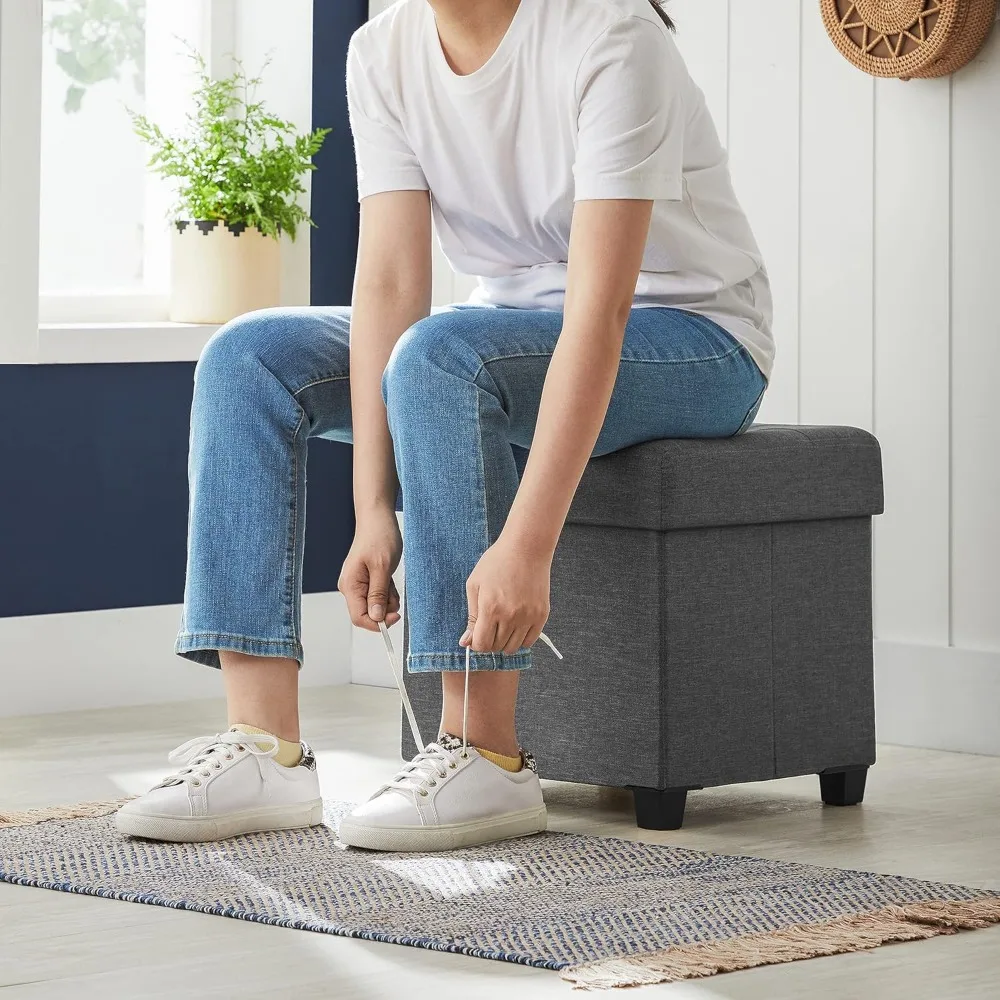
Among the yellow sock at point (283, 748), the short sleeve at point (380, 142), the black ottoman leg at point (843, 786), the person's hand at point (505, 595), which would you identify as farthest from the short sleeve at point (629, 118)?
the black ottoman leg at point (843, 786)

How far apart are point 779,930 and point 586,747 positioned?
0.57 metres

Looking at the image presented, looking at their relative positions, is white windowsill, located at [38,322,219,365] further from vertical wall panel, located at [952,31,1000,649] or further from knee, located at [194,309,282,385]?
vertical wall panel, located at [952,31,1000,649]

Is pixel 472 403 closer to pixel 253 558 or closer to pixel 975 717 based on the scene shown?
pixel 253 558

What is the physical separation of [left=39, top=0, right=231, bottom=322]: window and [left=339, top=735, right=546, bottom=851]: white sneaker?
1668 mm

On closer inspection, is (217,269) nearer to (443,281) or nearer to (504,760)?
(443,281)

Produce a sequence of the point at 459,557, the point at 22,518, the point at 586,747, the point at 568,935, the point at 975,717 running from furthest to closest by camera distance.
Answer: the point at 22,518 < the point at 975,717 < the point at 586,747 < the point at 459,557 < the point at 568,935

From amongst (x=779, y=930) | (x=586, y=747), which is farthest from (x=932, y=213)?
(x=779, y=930)

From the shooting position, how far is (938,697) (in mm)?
2715

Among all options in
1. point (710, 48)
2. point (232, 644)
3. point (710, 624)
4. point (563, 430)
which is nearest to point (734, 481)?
point (710, 624)

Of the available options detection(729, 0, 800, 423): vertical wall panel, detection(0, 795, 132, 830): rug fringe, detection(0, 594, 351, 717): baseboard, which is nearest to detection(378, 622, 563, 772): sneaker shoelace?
detection(0, 795, 132, 830): rug fringe

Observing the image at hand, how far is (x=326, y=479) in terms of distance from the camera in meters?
3.43

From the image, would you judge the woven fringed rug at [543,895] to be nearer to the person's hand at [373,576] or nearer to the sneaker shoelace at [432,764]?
the sneaker shoelace at [432,764]

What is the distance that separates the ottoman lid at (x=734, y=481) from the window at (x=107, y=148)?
1.53 m

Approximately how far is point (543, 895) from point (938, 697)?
3.83 ft
